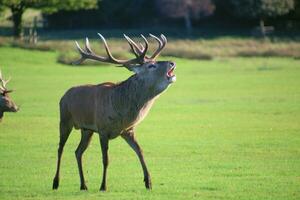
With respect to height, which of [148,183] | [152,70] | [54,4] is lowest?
[54,4]

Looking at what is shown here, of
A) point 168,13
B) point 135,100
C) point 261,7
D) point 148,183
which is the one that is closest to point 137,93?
point 135,100

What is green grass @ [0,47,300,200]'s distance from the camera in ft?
47.9

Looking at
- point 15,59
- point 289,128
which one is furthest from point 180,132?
point 15,59

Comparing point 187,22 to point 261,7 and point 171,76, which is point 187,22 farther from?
point 171,76

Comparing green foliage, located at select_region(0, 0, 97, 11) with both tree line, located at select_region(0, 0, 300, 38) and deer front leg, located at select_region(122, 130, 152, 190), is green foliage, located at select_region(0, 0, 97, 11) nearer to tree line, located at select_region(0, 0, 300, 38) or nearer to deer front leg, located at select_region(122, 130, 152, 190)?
tree line, located at select_region(0, 0, 300, 38)

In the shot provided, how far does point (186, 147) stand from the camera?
20703 millimetres

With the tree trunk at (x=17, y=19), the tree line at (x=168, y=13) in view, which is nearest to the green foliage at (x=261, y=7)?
the tree line at (x=168, y=13)

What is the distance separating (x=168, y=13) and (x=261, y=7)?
9413mm

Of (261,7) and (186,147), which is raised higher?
(186,147)

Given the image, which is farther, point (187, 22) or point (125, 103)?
point (187, 22)

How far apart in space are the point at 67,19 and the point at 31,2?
13.9 m

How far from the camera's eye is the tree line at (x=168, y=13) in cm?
7569

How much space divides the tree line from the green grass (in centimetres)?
3182

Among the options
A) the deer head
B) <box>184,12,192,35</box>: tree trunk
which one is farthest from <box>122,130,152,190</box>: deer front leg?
<box>184,12,192,35</box>: tree trunk
